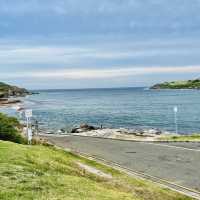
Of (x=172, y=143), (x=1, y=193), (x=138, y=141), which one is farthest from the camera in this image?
(x=138, y=141)

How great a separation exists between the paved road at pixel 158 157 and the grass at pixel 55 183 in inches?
96.2

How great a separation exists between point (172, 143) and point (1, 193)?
2104 centimetres

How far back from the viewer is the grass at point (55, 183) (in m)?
9.79

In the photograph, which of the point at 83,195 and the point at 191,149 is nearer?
the point at 83,195

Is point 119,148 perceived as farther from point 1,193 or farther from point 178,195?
point 1,193

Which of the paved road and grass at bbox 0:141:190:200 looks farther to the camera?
the paved road

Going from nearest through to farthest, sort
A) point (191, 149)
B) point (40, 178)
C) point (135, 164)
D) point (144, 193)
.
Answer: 1. point (40, 178)
2. point (144, 193)
3. point (135, 164)
4. point (191, 149)

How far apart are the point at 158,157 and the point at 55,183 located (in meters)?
12.5

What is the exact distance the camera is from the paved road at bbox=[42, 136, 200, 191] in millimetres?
17589

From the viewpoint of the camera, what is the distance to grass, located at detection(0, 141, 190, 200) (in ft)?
32.1

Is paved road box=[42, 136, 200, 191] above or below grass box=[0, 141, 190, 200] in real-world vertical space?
below

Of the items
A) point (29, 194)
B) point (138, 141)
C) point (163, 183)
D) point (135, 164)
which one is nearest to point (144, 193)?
point (163, 183)

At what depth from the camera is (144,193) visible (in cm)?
1327

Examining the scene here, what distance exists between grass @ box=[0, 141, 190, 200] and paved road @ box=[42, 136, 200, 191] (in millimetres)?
2444
